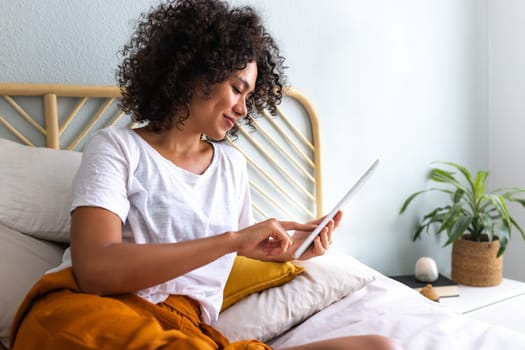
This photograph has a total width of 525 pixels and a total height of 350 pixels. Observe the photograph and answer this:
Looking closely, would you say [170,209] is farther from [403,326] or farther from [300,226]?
[403,326]

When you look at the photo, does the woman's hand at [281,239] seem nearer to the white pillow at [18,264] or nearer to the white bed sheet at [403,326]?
the white bed sheet at [403,326]

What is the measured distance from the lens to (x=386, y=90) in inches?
82.9

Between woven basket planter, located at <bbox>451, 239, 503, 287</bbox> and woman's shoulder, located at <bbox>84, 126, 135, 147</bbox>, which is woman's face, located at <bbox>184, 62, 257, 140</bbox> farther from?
woven basket planter, located at <bbox>451, 239, 503, 287</bbox>

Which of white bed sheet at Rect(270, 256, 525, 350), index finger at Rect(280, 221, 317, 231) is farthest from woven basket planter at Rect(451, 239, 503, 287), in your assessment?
index finger at Rect(280, 221, 317, 231)

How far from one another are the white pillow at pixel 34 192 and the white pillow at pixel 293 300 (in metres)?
0.45

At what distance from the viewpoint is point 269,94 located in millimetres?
1271

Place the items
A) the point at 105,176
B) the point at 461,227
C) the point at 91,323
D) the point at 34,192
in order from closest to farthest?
the point at 91,323, the point at 105,176, the point at 34,192, the point at 461,227

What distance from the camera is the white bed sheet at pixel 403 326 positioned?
3.52 ft

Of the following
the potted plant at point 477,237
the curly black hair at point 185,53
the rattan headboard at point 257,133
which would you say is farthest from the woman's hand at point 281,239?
the potted plant at point 477,237

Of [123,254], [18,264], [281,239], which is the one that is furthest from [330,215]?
[18,264]

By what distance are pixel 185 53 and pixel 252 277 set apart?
0.54 metres

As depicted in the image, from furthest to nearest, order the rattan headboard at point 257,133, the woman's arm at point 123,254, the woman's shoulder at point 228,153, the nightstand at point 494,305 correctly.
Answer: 1. the nightstand at point 494,305
2. the rattan headboard at point 257,133
3. the woman's shoulder at point 228,153
4. the woman's arm at point 123,254

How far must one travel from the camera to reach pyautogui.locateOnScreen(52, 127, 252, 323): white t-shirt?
0.95 meters

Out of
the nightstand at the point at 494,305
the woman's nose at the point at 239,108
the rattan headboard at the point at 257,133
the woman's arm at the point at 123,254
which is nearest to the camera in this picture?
the woman's arm at the point at 123,254
